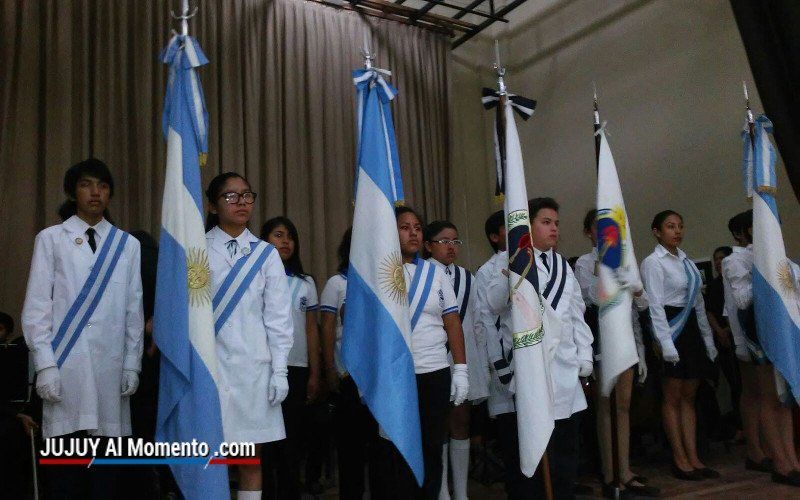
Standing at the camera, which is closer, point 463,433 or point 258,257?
point 258,257

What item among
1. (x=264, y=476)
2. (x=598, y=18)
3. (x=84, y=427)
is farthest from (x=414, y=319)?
(x=598, y=18)

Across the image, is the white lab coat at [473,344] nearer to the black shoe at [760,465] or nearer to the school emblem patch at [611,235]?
the school emblem patch at [611,235]

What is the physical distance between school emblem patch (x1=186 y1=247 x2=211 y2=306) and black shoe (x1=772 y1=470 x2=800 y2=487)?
3.42 m

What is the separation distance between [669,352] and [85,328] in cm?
312

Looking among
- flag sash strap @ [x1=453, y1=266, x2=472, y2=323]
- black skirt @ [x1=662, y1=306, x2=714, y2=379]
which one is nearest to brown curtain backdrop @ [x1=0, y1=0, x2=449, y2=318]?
flag sash strap @ [x1=453, y1=266, x2=472, y2=323]

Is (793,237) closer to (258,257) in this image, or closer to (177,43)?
(258,257)

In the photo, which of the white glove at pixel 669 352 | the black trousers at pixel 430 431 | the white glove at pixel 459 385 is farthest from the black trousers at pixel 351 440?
the white glove at pixel 669 352

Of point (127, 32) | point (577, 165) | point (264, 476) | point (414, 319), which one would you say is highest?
point (127, 32)

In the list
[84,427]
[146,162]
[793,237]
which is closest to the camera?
[84,427]

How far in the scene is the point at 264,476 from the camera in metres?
2.95

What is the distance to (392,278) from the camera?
9.21ft

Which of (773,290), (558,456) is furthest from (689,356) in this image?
(558,456)

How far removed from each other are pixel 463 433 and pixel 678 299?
1.60 metres

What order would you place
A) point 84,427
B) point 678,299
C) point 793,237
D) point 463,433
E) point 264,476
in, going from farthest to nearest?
point 793,237 → point 678,299 → point 463,433 → point 264,476 → point 84,427
